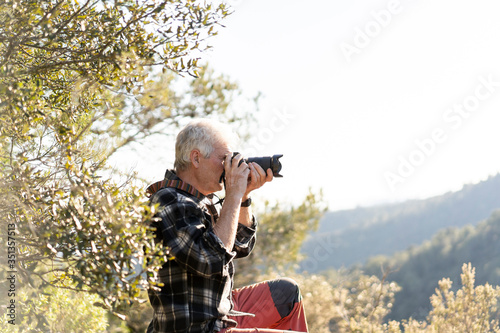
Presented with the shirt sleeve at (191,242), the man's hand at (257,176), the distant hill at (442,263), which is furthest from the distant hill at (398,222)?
the shirt sleeve at (191,242)

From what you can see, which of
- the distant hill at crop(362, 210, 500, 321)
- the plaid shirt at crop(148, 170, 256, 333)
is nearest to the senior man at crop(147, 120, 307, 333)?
the plaid shirt at crop(148, 170, 256, 333)

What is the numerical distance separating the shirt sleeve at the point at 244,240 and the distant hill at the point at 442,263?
559 inches

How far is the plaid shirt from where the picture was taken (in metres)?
1.69

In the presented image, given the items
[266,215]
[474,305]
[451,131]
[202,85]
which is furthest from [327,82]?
[451,131]

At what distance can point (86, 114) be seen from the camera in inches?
76.0

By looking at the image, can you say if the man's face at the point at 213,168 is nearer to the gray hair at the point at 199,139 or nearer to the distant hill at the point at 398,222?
the gray hair at the point at 199,139

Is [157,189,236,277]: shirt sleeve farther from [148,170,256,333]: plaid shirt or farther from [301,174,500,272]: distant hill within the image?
[301,174,500,272]: distant hill

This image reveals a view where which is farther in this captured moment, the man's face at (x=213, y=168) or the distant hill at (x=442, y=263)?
the distant hill at (x=442, y=263)

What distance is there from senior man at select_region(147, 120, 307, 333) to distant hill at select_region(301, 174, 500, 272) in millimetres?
24922

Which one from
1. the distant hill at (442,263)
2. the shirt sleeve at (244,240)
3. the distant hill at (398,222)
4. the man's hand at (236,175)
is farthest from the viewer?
the distant hill at (398,222)

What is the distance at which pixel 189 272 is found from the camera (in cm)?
176


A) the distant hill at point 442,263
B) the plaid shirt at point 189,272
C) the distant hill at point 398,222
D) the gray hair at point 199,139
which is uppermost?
the distant hill at point 398,222

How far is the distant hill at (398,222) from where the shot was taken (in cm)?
2608

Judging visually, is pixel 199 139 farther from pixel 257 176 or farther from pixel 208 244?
pixel 208 244
